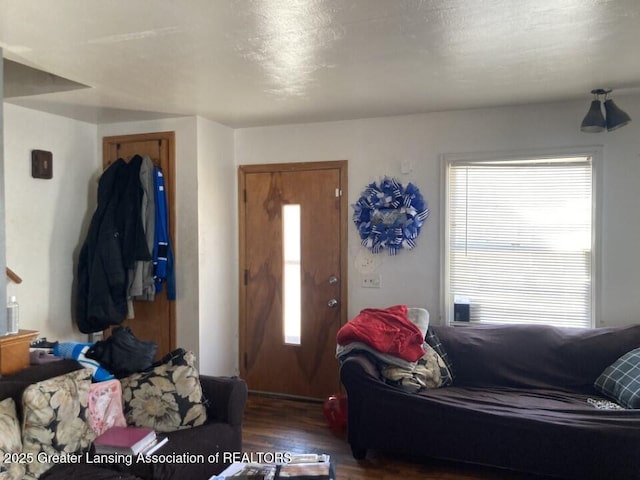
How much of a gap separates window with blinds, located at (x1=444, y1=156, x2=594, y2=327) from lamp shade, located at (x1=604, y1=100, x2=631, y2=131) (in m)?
0.38

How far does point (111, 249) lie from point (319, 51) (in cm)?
218

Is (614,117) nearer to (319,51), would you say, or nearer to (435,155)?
(435,155)

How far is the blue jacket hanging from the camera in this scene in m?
3.74

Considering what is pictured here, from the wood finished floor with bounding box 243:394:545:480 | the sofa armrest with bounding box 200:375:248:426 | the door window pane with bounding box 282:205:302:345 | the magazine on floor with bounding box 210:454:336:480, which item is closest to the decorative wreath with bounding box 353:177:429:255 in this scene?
the door window pane with bounding box 282:205:302:345

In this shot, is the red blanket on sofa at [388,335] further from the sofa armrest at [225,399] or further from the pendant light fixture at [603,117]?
the pendant light fixture at [603,117]

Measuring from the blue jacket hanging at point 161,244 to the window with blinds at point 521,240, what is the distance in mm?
2138

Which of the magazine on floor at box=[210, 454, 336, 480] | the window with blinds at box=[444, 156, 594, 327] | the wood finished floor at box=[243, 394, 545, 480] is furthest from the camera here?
the window with blinds at box=[444, 156, 594, 327]

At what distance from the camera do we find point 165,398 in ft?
8.47

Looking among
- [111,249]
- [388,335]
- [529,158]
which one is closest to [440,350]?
[388,335]

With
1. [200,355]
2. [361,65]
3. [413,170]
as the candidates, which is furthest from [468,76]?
[200,355]

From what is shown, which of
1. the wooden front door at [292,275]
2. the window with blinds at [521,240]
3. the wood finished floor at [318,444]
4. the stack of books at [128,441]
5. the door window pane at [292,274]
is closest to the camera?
the stack of books at [128,441]

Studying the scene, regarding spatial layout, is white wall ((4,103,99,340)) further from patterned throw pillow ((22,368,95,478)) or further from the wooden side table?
patterned throw pillow ((22,368,95,478))

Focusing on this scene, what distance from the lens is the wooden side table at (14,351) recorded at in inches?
94.8

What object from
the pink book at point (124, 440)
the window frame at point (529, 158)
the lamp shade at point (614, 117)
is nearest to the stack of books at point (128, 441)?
the pink book at point (124, 440)
